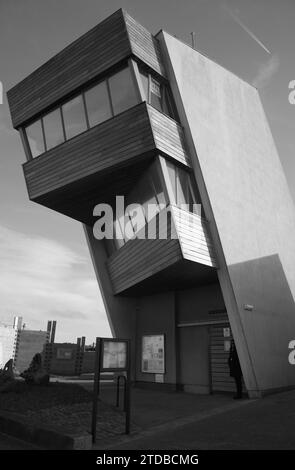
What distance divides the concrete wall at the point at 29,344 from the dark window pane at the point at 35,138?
754 inches

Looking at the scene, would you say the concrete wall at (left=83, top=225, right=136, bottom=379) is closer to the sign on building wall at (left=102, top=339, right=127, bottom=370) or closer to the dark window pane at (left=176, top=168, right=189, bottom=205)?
the dark window pane at (left=176, top=168, right=189, bottom=205)

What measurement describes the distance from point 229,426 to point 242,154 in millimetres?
12120

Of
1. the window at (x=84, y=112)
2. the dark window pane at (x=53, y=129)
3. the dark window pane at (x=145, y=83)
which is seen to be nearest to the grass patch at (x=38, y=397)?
the window at (x=84, y=112)

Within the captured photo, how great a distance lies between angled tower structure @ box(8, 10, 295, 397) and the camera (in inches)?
534

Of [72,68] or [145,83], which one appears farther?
[72,68]

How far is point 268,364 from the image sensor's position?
→ 1407cm

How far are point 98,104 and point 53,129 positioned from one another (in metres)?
2.53

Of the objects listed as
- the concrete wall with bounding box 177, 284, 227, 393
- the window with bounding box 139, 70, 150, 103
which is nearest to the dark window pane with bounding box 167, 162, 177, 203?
the window with bounding box 139, 70, 150, 103

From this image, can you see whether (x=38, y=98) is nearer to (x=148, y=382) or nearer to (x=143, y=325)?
(x=143, y=325)

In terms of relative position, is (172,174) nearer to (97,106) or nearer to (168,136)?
(168,136)

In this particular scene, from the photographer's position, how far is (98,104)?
14945 millimetres

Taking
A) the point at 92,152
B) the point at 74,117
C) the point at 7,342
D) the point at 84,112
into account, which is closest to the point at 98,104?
the point at 84,112

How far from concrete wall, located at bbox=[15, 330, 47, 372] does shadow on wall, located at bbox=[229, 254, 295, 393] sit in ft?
69.8
